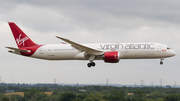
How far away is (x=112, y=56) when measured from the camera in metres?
52.1

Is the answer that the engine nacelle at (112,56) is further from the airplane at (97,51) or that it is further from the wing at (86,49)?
the wing at (86,49)

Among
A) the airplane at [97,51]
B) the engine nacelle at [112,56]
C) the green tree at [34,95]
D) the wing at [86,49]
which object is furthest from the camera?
the green tree at [34,95]

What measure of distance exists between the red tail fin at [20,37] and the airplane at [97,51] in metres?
1.13

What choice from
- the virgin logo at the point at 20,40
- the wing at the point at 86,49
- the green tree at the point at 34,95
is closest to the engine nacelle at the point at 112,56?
the wing at the point at 86,49

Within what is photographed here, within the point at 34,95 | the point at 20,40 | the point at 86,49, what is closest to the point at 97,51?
the point at 86,49

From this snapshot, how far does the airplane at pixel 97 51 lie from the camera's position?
174 ft

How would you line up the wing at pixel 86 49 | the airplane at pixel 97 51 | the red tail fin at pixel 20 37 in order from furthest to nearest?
the red tail fin at pixel 20 37
the airplane at pixel 97 51
the wing at pixel 86 49

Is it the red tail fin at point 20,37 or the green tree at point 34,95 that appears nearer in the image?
the red tail fin at point 20,37

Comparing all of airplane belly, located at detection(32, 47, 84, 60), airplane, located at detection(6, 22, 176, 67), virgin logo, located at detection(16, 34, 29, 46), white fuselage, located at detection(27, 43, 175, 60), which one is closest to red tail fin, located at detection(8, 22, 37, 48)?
virgin logo, located at detection(16, 34, 29, 46)

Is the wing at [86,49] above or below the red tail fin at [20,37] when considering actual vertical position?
below

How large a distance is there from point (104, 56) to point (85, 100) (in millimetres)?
74510

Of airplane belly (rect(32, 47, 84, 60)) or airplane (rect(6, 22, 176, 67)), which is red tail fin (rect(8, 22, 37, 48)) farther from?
airplane belly (rect(32, 47, 84, 60))

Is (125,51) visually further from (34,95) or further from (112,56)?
(34,95)

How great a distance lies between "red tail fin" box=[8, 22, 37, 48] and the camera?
197 feet
